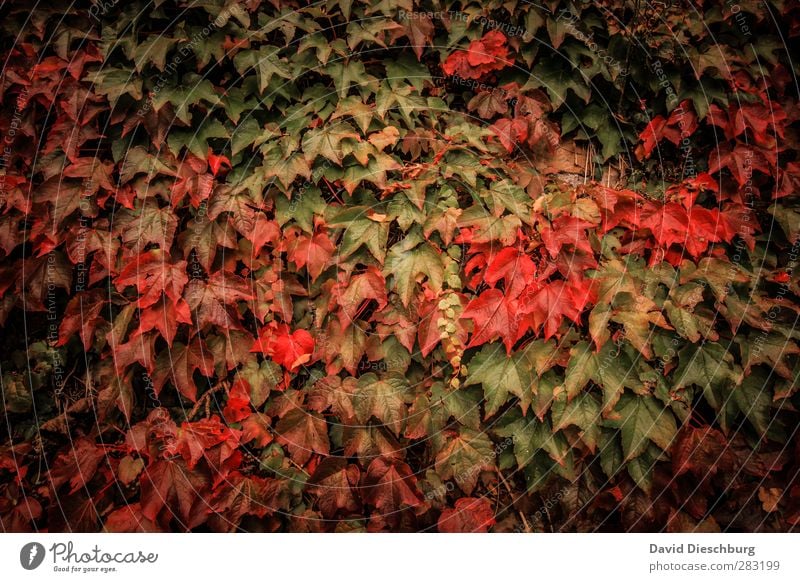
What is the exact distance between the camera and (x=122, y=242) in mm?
2600

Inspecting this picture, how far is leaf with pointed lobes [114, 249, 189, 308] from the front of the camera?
2.45m

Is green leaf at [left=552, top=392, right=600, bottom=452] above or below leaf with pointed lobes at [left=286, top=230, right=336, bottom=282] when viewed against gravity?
below

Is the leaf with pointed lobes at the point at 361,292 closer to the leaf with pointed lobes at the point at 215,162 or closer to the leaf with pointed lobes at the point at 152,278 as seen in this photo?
the leaf with pointed lobes at the point at 152,278

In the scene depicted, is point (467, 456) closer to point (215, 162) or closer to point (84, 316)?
point (215, 162)

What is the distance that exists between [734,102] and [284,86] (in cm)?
234

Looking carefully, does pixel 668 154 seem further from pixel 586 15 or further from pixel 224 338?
pixel 224 338

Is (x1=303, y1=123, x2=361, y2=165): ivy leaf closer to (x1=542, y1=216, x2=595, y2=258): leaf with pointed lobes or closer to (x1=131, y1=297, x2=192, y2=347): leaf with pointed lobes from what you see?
(x1=131, y1=297, x2=192, y2=347): leaf with pointed lobes

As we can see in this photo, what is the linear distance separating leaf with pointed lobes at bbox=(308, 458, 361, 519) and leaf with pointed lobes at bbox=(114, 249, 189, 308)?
44.4 inches

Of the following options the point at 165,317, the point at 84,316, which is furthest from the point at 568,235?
the point at 84,316

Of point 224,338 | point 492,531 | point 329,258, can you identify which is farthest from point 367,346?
point 492,531

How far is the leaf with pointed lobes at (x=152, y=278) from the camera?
245 cm

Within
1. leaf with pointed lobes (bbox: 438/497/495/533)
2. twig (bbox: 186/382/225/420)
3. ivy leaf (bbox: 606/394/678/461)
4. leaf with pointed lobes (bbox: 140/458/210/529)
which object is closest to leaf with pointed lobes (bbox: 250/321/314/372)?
twig (bbox: 186/382/225/420)
